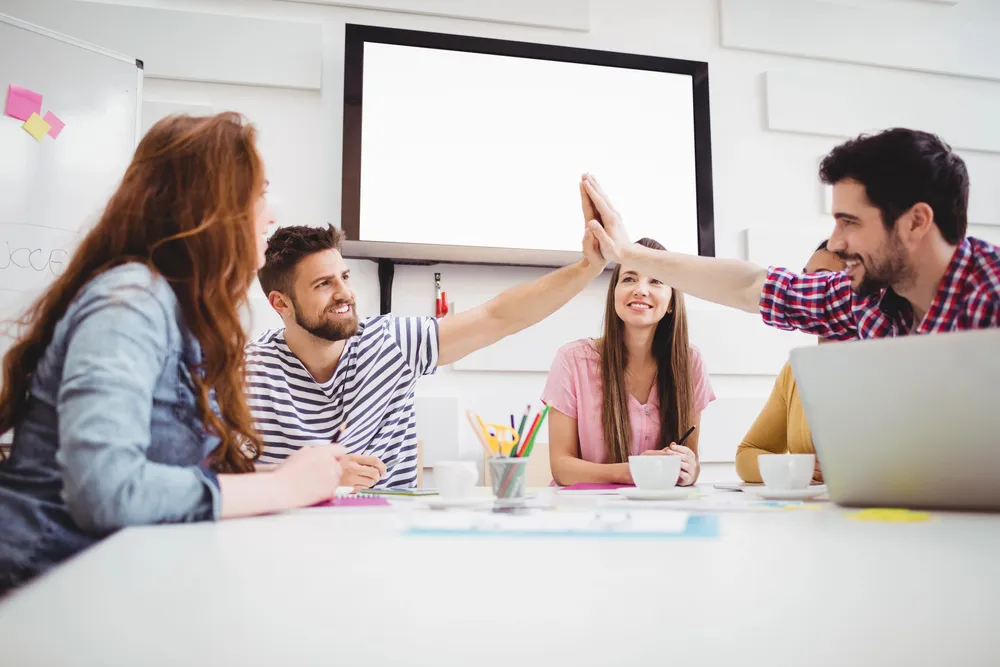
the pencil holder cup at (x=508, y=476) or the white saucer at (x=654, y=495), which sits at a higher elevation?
the pencil holder cup at (x=508, y=476)

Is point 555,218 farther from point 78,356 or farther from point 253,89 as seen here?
point 78,356

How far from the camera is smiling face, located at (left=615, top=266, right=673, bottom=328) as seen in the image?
229cm

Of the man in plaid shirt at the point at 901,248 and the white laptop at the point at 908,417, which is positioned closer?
the white laptop at the point at 908,417

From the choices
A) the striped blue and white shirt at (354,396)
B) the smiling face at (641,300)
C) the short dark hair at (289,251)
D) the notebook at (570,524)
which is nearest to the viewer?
the notebook at (570,524)

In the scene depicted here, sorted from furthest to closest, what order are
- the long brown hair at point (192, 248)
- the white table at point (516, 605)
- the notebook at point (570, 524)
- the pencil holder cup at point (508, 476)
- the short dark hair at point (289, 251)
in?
1. the short dark hair at point (289, 251)
2. the pencil holder cup at point (508, 476)
3. the long brown hair at point (192, 248)
4. the notebook at point (570, 524)
5. the white table at point (516, 605)

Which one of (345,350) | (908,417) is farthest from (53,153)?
(908,417)

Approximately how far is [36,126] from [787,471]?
2348 millimetres

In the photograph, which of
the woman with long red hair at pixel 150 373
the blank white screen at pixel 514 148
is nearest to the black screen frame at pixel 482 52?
the blank white screen at pixel 514 148

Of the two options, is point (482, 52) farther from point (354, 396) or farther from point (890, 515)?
point (890, 515)

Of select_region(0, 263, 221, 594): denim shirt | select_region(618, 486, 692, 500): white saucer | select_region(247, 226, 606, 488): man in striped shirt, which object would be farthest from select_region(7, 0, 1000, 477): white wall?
select_region(0, 263, 221, 594): denim shirt

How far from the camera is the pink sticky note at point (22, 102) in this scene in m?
2.25

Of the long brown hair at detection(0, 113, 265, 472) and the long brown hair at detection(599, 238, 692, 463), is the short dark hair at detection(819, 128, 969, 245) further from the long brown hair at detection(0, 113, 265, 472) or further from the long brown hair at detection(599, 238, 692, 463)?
the long brown hair at detection(0, 113, 265, 472)

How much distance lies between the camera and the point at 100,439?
695mm

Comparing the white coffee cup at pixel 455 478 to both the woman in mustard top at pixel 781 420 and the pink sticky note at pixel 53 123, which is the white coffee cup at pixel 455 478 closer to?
the woman in mustard top at pixel 781 420
